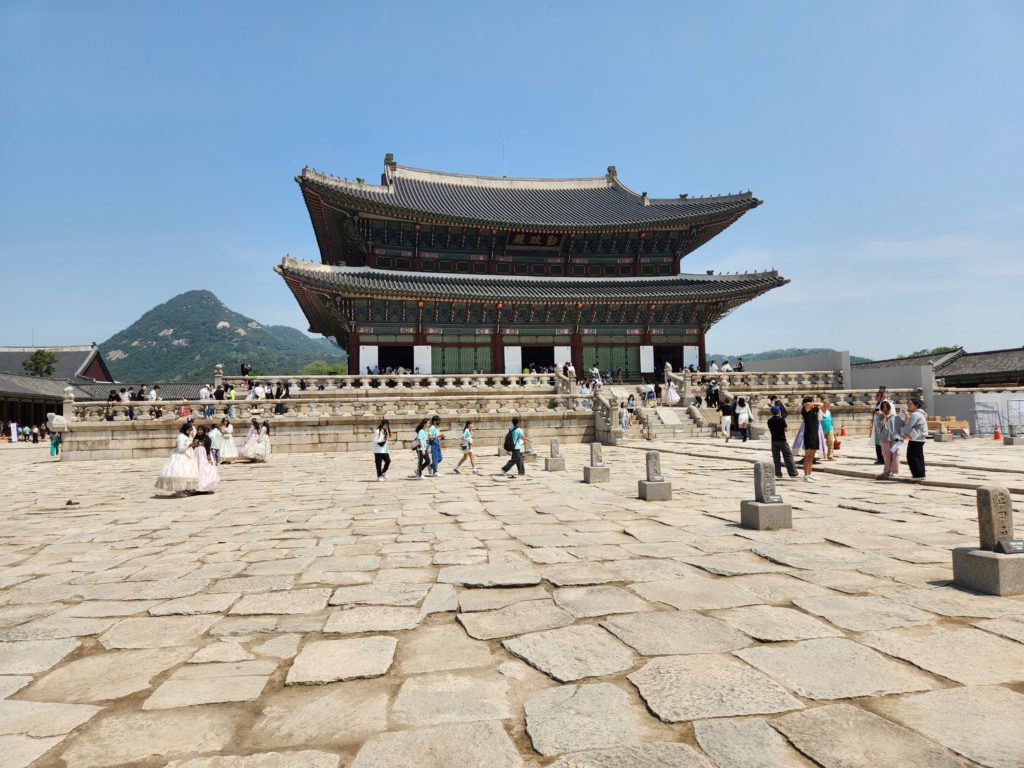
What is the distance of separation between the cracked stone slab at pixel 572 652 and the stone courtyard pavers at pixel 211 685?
136 cm

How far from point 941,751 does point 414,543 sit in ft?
15.4

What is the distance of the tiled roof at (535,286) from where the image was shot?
27000 millimetres

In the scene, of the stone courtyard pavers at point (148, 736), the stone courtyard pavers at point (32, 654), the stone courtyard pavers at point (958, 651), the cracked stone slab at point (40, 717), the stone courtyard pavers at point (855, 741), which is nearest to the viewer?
the stone courtyard pavers at point (855, 741)

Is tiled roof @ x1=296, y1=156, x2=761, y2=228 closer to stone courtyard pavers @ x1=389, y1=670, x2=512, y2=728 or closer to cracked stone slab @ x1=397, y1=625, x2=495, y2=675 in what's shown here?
cracked stone slab @ x1=397, y1=625, x2=495, y2=675

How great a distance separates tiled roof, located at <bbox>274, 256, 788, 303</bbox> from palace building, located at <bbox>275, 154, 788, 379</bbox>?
79 millimetres

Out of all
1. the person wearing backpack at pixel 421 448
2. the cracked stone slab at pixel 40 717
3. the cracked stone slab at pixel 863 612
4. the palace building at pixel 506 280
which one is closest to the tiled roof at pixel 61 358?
the palace building at pixel 506 280

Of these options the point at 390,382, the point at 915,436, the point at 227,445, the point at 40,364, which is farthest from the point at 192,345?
the point at 915,436

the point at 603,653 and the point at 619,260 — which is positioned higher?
the point at 619,260

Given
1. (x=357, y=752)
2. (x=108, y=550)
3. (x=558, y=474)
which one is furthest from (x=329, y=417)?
(x=357, y=752)

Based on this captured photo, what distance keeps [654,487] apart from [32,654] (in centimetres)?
710

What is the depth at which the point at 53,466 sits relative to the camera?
16672 mm

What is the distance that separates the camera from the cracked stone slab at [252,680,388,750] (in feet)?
7.75

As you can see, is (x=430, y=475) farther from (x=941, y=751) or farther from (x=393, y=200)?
(x=393, y=200)

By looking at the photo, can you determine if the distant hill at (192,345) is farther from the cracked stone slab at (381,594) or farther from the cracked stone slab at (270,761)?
the cracked stone slab at (270,761)
